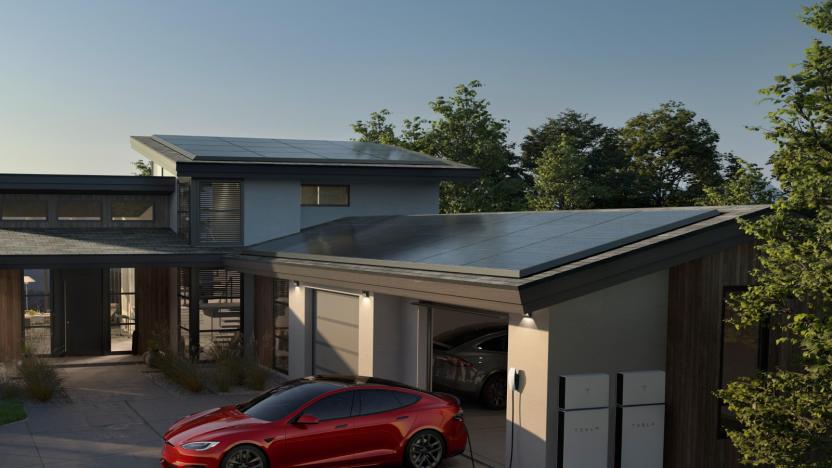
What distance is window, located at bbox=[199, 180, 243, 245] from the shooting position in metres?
23.2

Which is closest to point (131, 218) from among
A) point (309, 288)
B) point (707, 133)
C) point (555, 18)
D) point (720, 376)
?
point (309, 288)

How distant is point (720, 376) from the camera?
13367 mm

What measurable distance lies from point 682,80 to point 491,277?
61998 millimetres

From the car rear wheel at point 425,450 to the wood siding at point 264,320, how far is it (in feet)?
31.6

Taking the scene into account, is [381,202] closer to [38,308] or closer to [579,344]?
[38,308]

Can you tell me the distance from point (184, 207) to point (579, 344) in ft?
47.7

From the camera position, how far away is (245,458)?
11797 mm

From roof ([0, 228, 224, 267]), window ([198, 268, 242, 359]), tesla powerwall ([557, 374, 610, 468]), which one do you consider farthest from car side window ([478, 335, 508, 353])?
roof ([0, 228, 224, 267])

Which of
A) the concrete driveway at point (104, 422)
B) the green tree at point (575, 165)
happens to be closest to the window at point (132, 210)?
the concrete driveway at point (104, 422)

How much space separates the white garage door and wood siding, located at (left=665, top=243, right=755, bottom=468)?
23.0 ft

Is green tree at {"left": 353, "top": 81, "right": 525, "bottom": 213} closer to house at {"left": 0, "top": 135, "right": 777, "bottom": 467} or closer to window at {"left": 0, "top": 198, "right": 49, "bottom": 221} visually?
house at {"left": 0, "top": 135, "right": 777, "bottom": 467}

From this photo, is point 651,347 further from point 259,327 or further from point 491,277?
point 259,327

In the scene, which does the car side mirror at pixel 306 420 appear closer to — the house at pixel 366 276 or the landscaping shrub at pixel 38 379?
the house at pixel 366 276

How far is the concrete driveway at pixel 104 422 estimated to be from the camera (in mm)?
13555
